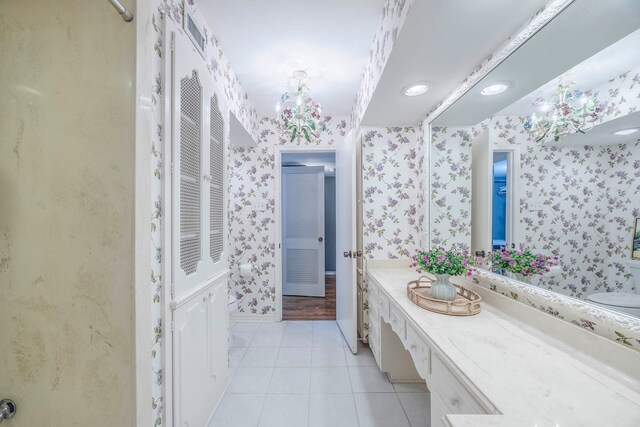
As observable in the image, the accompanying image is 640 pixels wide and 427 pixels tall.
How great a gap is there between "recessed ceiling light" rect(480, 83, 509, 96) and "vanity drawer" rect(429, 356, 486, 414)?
1316 mm

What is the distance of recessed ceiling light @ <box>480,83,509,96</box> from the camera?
1308 mm

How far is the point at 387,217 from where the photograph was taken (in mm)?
2436

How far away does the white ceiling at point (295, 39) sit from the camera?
1.51m

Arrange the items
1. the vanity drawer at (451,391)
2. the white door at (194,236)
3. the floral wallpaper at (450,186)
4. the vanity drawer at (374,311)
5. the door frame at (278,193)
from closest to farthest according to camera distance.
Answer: the vanity drawer at (451,391)
the white door at (194,236)
the floral wallpaper at (450,186)
the vanity drawer at (374,311)
the door frame at (278,193)

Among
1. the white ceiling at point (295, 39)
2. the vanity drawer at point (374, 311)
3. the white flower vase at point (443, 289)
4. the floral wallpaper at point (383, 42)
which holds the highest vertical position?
the white ceiling at point (295, 39)

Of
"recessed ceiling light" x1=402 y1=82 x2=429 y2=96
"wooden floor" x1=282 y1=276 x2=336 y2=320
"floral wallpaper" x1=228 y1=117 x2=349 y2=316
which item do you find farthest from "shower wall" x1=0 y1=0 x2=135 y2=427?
"wooden floor" x1=282 y1=276 x2=336 y2=320

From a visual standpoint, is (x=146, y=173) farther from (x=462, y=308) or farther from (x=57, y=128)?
(x=462, y=308)

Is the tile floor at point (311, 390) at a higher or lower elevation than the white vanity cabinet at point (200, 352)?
lower

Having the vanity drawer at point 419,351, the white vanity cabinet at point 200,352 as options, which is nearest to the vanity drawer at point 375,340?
the vanity drawer at point 419,351

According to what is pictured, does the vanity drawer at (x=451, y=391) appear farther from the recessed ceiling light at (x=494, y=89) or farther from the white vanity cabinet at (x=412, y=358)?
the recessed ceiling light at (x=494, y=89)

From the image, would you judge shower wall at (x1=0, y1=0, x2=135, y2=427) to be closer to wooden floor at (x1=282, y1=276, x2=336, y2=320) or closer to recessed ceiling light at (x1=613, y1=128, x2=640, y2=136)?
recessed ceiling light at (x1=613, y1=128, x2=640, y2=136)

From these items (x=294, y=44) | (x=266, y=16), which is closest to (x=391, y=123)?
(x=294, y=44)

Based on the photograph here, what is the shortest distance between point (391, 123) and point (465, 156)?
0.86 m

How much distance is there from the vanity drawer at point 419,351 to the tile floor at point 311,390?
689 mm
